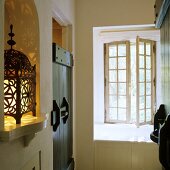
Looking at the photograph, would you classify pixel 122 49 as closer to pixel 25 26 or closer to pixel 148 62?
pixel 148 62

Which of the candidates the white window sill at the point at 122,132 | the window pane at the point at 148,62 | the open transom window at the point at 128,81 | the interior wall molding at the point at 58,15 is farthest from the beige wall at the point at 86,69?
the window pane at the point at 148,62

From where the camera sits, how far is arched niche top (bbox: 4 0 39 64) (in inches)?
48.0

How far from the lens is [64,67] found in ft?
6.58

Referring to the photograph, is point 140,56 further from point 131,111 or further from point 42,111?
point 42,111

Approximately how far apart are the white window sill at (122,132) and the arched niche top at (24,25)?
5.10ft

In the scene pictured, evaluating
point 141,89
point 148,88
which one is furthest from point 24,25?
point 148,88

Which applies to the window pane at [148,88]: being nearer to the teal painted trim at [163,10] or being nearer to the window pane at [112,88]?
the window pane at [112,88]

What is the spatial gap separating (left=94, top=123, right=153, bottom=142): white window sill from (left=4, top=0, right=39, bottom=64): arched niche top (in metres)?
1.56

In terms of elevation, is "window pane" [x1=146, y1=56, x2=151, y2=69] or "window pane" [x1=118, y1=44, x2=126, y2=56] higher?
"window pane" [x1=118, y1=44, x2=126, y2=56]

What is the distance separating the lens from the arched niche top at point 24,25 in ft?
4.00

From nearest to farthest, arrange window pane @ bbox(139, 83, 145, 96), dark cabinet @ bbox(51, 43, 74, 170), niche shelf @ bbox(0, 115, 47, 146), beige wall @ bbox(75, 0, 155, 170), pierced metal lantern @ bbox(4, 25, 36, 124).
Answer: niche shelf @ bbox(0, 115, 47, 146), pierced metal lantern @ bbox(4, 25, 36, 124), dark cabinet @ bbox(51, 43, 74, 170), beige wall @ bbox(75, 0, 155, 170), window pane @ bbox(139, 83, 145, 96)

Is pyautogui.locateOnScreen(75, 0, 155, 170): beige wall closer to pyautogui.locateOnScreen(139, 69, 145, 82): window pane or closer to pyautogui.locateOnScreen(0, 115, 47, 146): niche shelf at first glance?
pyautogui.locateOnScreen(139, 69, 145, 82): window pane

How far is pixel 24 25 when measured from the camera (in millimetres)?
1255

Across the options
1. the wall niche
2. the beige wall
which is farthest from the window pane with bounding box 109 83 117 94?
the wall niche
